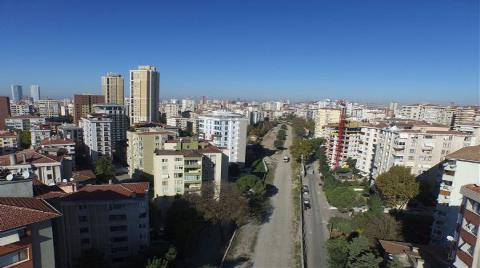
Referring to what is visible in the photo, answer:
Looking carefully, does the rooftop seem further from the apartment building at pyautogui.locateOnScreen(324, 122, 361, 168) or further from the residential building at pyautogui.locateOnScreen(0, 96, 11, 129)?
the residential building at pyautogui.locateOnScreen(0, 96, 11, 129)

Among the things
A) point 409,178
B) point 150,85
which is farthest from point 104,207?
point 150,85

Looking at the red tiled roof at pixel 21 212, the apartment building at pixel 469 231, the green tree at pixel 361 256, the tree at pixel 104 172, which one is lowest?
the tree at pixel 104 172

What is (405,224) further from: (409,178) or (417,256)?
(417,256)

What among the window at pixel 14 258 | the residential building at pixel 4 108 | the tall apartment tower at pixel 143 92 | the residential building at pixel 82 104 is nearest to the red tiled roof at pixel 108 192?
the window at pixel 14 258

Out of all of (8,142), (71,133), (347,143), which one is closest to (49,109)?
(71,133)

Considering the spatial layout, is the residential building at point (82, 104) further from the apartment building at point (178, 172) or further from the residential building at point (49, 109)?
the apartment building at point (178, 172)

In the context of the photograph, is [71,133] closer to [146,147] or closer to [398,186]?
[146,147]
